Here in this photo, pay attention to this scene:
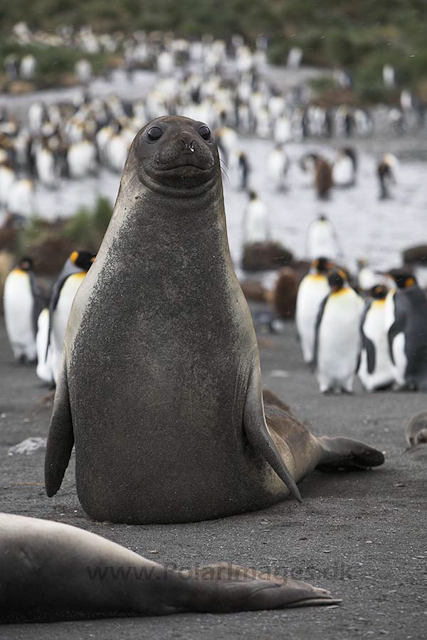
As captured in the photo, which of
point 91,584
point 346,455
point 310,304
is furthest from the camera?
point 310,304

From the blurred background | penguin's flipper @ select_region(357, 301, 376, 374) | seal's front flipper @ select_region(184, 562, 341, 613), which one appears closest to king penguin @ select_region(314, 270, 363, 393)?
penguin's flipper @ select_region(357, 301, 376, 374)

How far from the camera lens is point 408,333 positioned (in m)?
10.5

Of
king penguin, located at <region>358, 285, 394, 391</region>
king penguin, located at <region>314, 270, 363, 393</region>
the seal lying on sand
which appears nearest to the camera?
the seal lying on sand

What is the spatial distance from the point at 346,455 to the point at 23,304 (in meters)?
7.70

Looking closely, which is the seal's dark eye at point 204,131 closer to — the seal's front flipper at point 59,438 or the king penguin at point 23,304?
the seal's front flipper at point 59,438

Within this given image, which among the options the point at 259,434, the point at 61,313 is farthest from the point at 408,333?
the point at 259,434

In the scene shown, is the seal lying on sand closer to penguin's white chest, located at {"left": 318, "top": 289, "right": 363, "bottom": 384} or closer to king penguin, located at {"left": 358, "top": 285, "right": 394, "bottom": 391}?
penguin's white chest, located at {"left": 318, "top": 289, "right": 363, "bottom": 384}

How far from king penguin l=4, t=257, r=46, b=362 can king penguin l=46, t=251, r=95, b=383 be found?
2611 mm

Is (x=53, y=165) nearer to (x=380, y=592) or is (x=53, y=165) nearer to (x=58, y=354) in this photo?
(x=58, y=354)

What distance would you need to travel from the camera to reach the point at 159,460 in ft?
14.5

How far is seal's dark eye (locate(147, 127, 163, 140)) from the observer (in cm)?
453

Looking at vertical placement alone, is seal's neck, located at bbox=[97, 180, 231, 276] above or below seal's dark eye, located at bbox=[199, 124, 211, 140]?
below

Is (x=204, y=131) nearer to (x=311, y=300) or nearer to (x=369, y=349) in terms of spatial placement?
(x=369, y=349)

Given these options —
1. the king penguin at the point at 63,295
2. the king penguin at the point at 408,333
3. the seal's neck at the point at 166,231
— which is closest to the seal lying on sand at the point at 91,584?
the seal's neck at the point at 166,231
